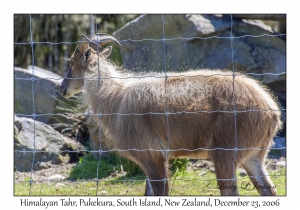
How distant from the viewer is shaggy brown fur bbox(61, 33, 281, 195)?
5.45 meters

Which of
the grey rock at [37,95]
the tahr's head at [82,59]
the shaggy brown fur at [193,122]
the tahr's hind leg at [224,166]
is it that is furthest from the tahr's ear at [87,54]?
the grey rock at [37,95]

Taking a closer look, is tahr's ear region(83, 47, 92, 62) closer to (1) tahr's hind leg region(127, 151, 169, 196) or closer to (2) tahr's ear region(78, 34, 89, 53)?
(2) tahr's ear region(78, 34, 89, 53)

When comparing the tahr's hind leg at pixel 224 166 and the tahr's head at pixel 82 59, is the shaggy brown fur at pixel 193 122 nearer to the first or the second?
the tahr's hind leg at pixel 224 166

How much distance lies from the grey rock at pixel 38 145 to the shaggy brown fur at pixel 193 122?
Result: 2392mm

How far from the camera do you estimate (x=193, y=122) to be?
5.62m

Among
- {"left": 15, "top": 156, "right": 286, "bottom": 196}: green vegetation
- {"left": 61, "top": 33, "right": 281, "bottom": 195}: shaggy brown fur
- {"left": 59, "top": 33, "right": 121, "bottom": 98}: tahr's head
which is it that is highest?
{"left": 59, "top": 33, "right": 121, "bottom": 98}: tahr's head

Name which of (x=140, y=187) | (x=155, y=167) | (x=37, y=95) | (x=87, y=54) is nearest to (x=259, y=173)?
(x=155, y=167)

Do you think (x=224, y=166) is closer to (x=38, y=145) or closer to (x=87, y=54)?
(x=87, y=54)

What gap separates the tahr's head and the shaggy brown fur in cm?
33

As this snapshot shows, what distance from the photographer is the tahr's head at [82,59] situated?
20.8 feet

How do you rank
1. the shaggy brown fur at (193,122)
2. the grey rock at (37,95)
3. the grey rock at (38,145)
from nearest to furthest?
the shaggy brown fur at (193,122) → the grey rock at (38,145) → the grey rock at (37,95)

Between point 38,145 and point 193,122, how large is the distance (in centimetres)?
353

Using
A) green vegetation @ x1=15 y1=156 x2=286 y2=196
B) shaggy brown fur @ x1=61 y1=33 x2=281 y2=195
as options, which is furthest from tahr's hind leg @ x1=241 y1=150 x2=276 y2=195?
green vegetation @ x1=15 y1=156 x2=286 y2=196
